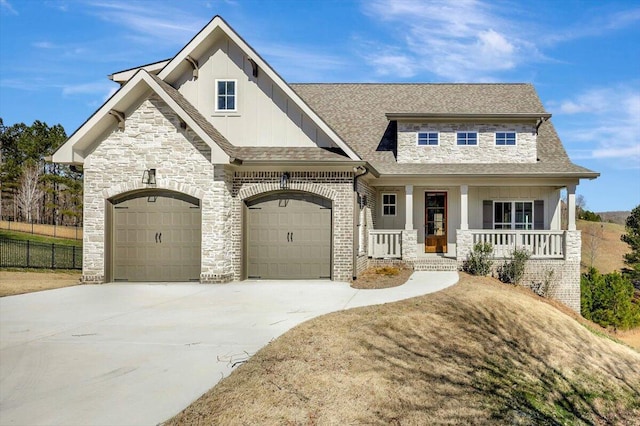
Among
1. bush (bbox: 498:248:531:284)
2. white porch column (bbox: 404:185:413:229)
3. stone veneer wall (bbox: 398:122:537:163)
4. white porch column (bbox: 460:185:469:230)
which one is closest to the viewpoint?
bush (bbox: 498:248:531:284)

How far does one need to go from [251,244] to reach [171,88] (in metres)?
5.35

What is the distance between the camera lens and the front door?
18953 mm

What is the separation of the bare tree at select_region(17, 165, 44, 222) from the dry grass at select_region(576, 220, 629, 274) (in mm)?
50614

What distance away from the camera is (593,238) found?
4525cm

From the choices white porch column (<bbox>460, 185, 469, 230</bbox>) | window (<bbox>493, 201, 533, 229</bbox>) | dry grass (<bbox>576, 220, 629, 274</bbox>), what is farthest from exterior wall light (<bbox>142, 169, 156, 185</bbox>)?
dry grass (<bbox>576, 220, 629, 274</bbox>)

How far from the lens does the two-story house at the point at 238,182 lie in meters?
13.9

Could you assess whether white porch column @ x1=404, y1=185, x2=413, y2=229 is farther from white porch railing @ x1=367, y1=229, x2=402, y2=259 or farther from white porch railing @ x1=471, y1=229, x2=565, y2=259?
white porch railing @ x1=471, y1=229, x2=565, y2=259

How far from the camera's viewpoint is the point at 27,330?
Answer: 8414 mm

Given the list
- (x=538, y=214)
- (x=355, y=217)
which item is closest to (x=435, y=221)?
(x=538, y=214)

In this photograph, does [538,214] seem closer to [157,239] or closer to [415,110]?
[415,110]

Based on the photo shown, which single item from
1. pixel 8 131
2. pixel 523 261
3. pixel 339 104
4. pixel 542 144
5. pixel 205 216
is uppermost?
pixel 8 131

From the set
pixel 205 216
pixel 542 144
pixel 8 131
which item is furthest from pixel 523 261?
pixel 8 131

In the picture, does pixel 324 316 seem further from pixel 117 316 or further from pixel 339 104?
pixel 339 104

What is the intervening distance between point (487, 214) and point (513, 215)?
0.96 m
